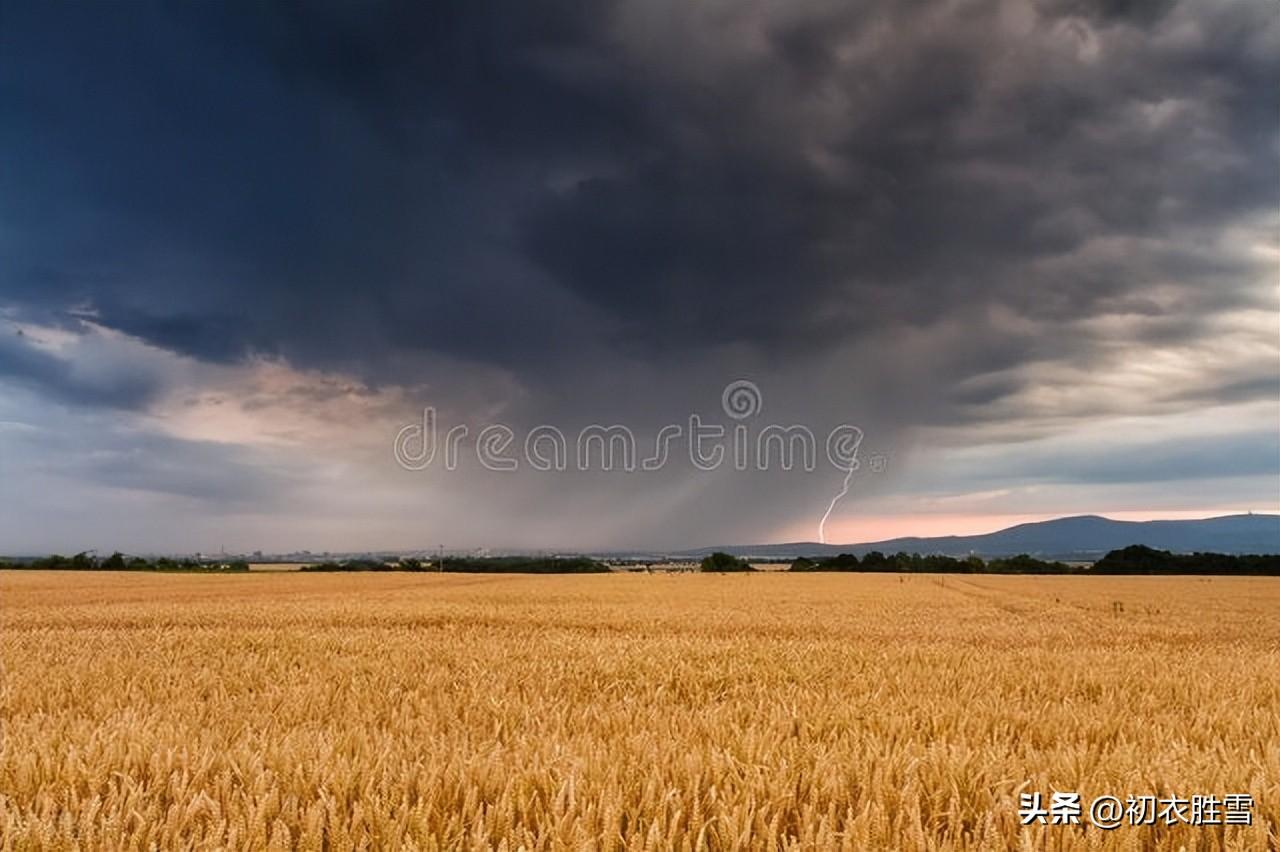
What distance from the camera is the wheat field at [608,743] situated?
3100mm

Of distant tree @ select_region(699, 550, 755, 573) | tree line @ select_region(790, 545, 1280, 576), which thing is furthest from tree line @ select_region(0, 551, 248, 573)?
tree line @ select_region(790, 545, 1280, 576)

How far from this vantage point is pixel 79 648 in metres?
12.2

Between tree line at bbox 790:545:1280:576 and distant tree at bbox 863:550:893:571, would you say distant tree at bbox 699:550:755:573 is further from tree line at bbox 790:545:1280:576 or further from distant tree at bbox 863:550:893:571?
distant tree at bbox 863:550:893:571

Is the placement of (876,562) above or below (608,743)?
below

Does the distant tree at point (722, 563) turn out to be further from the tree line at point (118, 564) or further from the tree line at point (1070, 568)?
the tree line at point (118, 564)

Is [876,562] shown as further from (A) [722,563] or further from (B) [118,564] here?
(B) [118,564]

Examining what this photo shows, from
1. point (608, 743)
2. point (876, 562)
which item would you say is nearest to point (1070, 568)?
point (876, 562)

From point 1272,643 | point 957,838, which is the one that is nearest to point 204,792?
point 957,838

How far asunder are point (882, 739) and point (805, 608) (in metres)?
23.9

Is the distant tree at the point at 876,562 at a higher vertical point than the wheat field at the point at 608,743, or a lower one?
lower

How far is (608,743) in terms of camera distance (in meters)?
4.97

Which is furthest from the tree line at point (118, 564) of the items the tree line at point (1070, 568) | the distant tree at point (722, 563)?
the tree line at point (1070, 568)

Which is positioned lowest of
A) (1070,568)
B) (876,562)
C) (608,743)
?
(1070,568)

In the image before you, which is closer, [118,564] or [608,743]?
[608,743]
